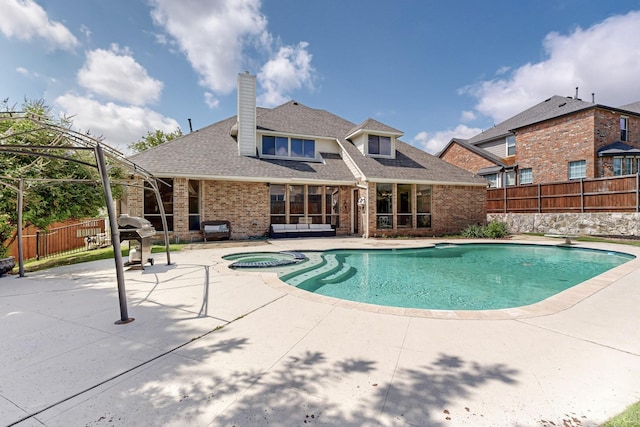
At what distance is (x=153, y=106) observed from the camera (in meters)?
16.4

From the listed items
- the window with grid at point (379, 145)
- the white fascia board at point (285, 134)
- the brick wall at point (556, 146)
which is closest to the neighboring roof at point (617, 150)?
the brick wall at point (556, 146)

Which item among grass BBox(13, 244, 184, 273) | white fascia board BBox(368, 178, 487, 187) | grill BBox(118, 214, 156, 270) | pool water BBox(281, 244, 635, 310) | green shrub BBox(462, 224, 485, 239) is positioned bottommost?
pool water BBox(281, 244, 635, 310)

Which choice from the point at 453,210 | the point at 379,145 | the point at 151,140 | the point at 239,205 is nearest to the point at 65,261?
the point at 239,205

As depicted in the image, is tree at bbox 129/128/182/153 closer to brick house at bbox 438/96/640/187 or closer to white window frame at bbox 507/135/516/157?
brick house at bbox 438/96/640/187

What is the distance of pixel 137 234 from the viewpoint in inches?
Result: 275

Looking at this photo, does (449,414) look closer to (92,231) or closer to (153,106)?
(92,231)

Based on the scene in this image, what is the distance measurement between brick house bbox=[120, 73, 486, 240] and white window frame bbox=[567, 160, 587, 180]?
8.12 meters

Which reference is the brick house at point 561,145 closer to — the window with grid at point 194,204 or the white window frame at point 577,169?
the white window frame at point 577,169

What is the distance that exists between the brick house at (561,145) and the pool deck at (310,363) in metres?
19.4

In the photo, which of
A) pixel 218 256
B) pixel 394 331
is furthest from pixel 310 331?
pixel 218 256

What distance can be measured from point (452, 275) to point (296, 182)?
9.29m

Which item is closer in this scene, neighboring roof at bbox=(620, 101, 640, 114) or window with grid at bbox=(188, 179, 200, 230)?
window with grid at bbox=(188, 179, 200, 230)

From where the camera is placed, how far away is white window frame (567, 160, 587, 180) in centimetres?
1869

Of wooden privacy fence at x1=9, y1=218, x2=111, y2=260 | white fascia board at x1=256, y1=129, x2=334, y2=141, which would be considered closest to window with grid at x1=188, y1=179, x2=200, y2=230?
wooden privacy fence at x1=9, y1=218, x2=111, y2=260
